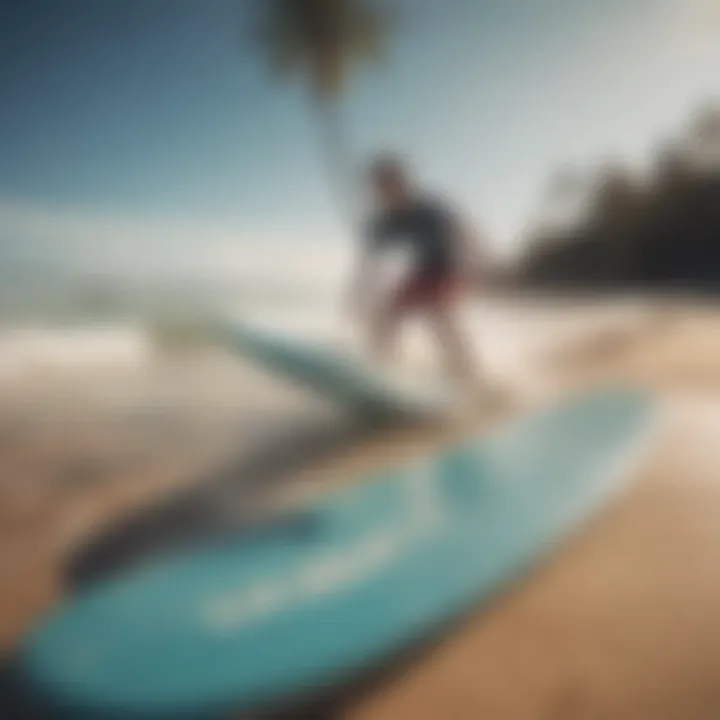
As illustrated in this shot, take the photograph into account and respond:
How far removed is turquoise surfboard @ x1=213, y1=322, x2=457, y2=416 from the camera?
0.98 metres

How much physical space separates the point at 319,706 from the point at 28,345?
615 millimetres

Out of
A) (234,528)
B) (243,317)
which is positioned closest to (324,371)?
(243,317)

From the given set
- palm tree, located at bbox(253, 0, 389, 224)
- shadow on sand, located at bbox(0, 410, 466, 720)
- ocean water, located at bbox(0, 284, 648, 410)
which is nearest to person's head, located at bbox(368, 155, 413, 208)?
palm tree, located at bbox(253, 0, 389, 224)

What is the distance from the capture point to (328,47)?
1.00 metres

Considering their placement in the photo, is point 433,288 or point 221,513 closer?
point 221,513

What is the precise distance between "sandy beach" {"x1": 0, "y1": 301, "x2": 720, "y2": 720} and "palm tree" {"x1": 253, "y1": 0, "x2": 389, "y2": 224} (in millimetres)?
332

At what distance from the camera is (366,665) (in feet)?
2.59

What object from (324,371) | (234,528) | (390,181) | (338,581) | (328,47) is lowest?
(338,581)

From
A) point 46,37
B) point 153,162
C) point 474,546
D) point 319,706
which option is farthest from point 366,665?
point 46,37

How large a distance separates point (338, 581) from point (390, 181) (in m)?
0.56

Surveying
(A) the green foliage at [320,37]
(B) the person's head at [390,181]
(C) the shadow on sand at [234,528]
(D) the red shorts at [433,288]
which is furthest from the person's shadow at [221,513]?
(A) the green foliage at [320,37]

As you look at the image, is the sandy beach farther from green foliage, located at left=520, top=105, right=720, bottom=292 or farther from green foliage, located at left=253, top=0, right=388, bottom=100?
green foliage, located at left=253, top=0, right=388, bottom=100

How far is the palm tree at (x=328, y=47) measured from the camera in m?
0.99

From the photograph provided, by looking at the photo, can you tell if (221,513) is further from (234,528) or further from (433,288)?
(433,288)
